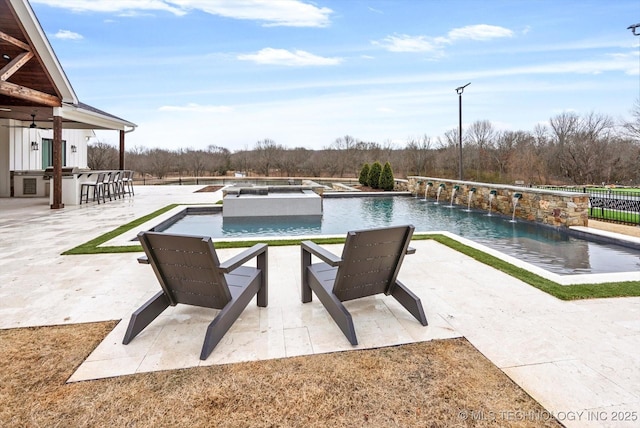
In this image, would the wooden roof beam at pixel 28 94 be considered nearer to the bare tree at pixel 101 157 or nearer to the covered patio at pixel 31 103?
the covered patio at pixel 31 103

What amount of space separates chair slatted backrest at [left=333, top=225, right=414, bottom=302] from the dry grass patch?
506mm

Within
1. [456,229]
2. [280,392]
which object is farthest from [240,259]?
[456,229]

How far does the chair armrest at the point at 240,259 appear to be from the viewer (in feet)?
8.00

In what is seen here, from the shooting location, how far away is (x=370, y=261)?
2.73 m

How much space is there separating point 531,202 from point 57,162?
1208 cm

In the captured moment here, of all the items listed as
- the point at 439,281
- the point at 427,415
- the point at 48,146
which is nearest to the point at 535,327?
the point at 439,281

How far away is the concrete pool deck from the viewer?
2.12 metres

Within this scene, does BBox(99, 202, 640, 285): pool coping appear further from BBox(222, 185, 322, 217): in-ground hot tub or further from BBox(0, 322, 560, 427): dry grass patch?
BBox(0, 322, 560, 427): dry grass patch

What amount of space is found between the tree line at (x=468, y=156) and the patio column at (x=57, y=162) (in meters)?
16.4

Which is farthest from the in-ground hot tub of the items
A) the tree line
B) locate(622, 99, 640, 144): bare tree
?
locate(622, 99, 640, 144): bare tree

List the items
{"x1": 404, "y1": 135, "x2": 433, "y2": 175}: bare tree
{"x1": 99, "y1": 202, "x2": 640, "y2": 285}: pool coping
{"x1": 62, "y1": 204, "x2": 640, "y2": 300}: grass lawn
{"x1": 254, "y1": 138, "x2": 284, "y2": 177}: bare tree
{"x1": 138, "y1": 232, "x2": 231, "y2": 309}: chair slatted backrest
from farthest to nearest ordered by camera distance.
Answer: {"x1": 254, "y1": 138, "x2": 284, "y2": 177}: bare tree
{"x1": 404, "y1": 135, "x2": 433, "y2": 175}: bare tree
{"x1": 99, "y1": 202, "x2": 640, "y2": 285}: pool coping
{"x1": 62, "y1": 204, "x2": 640, "y2": 300}: grass lawn
{"x1": 138, "y1": 232, "x2": 231, "y2": 309}: chair slatted backrest

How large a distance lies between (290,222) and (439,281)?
559cm

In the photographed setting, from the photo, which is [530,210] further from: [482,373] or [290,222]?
[482,373]

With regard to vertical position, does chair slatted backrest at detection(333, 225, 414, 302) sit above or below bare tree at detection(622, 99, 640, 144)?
below
